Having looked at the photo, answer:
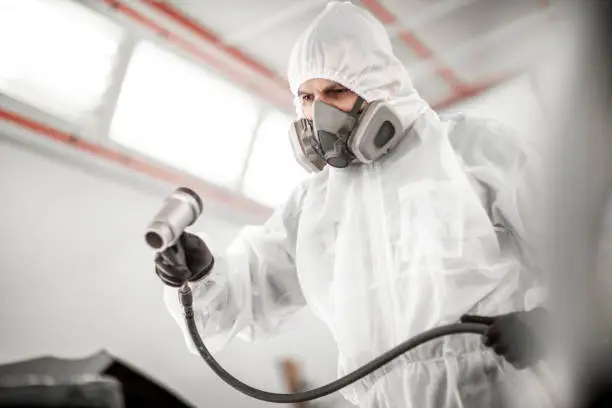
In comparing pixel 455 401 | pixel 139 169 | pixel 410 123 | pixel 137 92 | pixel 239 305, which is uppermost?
pixel 137 92

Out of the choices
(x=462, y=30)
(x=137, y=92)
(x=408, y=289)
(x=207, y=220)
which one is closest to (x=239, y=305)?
(x=408, y=289)

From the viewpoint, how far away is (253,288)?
130cm

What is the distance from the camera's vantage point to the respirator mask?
113 cm

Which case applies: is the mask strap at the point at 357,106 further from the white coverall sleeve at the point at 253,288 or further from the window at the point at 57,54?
the window at the point at 57,54

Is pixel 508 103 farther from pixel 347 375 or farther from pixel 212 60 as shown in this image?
pixel 347 375

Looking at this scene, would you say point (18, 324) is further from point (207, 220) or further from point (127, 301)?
point (207, 220)

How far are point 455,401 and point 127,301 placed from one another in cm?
89

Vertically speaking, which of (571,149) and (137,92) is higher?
(137,92)

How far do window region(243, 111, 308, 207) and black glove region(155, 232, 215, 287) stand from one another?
549mm

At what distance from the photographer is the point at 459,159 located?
116 cm

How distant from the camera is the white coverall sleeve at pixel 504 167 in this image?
1062 mm

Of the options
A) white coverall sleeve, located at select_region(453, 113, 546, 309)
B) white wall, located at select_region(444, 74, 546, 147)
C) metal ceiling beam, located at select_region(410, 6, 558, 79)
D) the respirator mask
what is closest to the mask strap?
the respirator mask

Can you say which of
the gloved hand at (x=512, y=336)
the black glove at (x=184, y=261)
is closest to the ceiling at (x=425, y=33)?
the black glove at (x=184, y=261)

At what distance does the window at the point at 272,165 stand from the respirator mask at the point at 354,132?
1.64 feet
